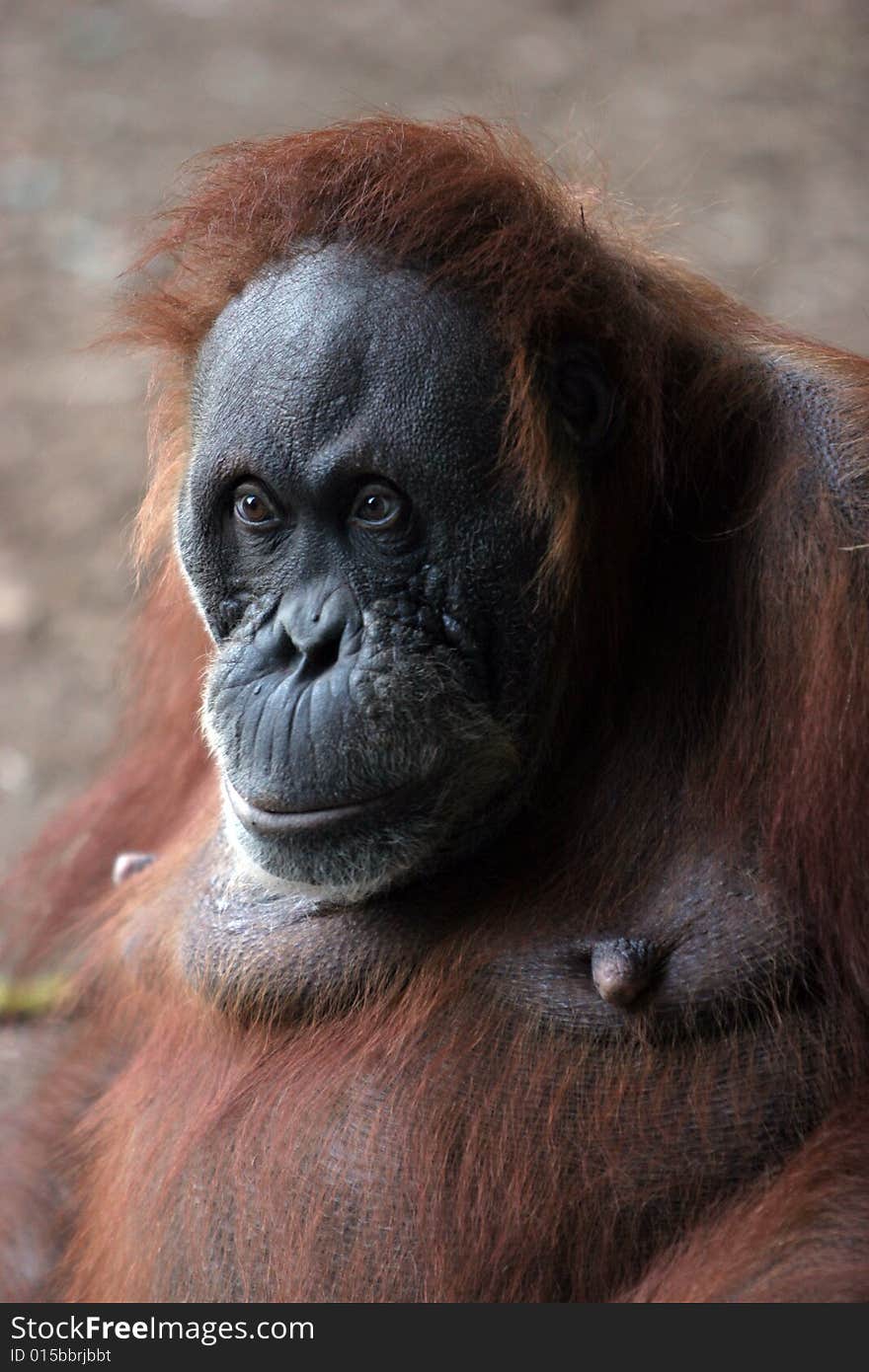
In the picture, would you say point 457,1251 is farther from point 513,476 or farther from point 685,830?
point 513,476

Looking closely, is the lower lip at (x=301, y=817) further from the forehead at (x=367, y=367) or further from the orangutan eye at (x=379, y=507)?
the forehead at (x=367, y=367)

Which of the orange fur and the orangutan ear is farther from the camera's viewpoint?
the orangutan ear

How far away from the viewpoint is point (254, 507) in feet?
8.15

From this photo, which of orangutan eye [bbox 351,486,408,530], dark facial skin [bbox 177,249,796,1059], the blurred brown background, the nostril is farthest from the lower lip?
the blurred brown background

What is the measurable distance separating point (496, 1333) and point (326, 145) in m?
1.78

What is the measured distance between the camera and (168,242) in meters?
2.69

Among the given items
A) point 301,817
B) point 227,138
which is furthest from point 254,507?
point 227,138

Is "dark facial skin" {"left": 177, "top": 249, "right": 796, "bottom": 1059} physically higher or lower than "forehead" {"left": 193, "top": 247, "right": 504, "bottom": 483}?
lower

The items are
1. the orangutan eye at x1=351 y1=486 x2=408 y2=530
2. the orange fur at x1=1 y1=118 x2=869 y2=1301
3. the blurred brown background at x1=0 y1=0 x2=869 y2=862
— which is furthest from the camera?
the blurred brown background at x1=0 y1=0 x2=869 y2=862

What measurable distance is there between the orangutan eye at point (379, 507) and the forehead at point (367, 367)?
2.9 inches

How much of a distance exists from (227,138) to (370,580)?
195 inches

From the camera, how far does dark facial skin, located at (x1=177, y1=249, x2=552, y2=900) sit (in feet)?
7.73

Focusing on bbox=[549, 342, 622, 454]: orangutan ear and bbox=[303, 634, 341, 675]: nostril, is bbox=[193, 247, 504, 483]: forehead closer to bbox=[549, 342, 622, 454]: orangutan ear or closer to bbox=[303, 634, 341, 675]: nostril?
bbox=[549, 342, 622, 454]: orangutan ear

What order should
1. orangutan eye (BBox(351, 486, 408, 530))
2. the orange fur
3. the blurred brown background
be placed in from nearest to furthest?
the orange fur < orangutan eye (BBox(351, 486, 408, 530)) < the blurred brown background
